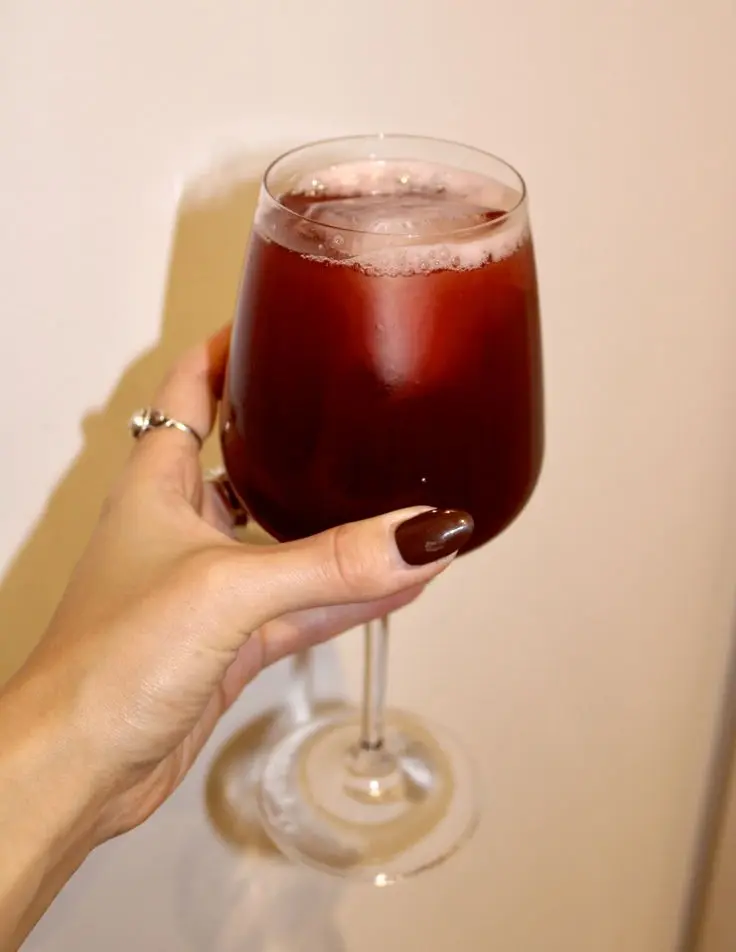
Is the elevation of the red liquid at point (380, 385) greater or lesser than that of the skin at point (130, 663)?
greater

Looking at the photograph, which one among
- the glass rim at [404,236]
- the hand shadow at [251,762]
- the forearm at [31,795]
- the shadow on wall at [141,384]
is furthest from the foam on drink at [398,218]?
the hand shadow at [251,762]

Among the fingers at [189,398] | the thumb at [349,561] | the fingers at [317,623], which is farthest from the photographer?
the fingers at [317,623]

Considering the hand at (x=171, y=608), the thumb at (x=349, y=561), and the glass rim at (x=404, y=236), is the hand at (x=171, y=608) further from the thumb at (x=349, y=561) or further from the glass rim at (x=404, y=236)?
the glass rim at (x=404, y=236)

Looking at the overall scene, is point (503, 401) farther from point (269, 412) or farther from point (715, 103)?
point (715, 103)

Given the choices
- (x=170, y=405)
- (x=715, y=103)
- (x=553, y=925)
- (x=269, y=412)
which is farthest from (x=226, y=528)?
(x=715, y=103)

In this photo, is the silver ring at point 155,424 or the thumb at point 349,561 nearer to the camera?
the thumb at point 349,561

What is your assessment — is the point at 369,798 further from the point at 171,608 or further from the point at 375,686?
the point at 171,608

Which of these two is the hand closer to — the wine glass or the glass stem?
the wine glass

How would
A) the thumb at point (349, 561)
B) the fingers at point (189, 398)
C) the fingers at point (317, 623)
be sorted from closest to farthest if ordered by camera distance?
the thumb at point (349, 561), the fingers at point (189, 398), the fingers at point (317, 623)

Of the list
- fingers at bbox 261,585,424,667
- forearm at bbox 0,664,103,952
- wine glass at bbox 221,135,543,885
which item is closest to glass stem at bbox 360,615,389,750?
fingers at bbox 261,585,424,667
